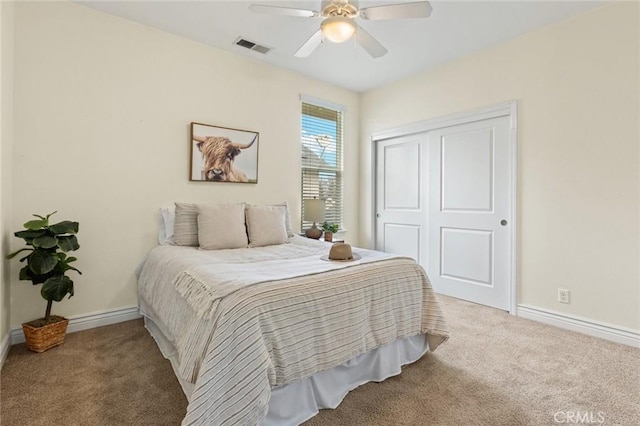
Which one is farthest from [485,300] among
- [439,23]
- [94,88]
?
[94,88]

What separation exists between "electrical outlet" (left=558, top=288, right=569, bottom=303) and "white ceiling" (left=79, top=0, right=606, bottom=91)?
2359 millimetres

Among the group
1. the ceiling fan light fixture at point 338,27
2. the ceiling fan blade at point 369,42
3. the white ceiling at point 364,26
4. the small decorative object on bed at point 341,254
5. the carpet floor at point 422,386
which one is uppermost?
the white ceiling at point 364,26

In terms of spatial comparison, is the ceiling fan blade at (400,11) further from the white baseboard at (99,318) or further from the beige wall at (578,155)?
the white baseboard at (99,318)

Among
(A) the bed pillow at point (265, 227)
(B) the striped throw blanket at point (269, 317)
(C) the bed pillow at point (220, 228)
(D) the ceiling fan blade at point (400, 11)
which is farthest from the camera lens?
(A) the bed pillow at point (265, 227)

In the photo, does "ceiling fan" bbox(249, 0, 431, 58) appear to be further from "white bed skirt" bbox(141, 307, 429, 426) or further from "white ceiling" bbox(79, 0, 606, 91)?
"white bed skirt" bbox(141, 307, 429, 426)

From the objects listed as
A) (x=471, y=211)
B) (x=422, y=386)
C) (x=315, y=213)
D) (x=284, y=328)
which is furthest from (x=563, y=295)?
(x=284, y=328)

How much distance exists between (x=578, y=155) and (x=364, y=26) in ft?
7.07

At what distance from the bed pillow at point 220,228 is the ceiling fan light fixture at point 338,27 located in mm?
1676

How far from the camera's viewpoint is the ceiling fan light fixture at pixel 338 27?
6.68ft

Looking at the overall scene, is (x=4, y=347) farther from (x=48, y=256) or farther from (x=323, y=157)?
(x=323, y=157)

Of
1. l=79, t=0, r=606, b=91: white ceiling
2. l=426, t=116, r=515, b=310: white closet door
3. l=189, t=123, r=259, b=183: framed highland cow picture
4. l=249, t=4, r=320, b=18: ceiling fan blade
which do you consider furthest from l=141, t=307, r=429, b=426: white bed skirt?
l=79, t=0, r=606, b=91: white ceiling

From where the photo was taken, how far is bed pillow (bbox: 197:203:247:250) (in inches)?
106

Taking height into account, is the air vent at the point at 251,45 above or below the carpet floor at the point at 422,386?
above

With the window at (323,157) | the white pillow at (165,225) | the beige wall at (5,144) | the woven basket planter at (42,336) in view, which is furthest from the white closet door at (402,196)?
the beige wall at (5,144)
